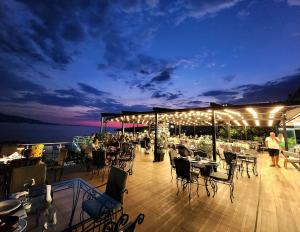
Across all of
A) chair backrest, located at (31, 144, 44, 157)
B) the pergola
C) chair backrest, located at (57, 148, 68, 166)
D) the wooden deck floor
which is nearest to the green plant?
the pergola

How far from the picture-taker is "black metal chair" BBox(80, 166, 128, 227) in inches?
81.4

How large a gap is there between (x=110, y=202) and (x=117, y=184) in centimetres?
28

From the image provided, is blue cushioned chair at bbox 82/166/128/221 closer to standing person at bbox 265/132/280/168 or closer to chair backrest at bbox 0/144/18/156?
chair backrest at bbox 0/144/18/156

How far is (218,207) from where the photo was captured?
11.3ft

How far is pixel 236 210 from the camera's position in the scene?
3.30 m

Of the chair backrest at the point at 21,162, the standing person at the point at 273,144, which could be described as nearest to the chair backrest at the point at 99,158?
the chair backrest at the point at 21,162

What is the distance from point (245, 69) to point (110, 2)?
21054 millimetres

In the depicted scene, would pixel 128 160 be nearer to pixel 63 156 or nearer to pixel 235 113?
pixel 63 156

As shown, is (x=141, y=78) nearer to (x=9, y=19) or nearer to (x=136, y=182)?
(x=9, y=19)

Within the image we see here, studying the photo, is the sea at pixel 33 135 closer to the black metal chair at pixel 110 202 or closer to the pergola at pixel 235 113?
the black metal chair at pixel 110 202

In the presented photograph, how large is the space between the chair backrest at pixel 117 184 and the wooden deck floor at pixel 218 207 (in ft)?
2.59

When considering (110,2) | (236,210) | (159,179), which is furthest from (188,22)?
(236,210)

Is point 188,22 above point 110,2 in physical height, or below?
above

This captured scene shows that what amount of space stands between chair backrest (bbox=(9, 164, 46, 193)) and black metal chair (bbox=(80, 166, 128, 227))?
1172 mm
